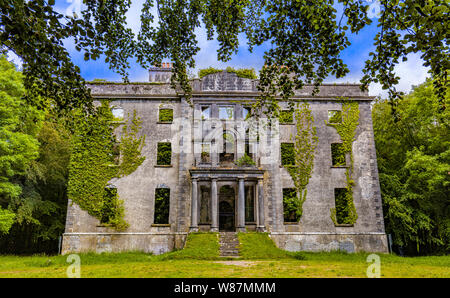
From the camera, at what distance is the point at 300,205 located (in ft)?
67.2

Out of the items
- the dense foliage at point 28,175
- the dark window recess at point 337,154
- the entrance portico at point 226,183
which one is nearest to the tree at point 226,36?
the dense foliage at point 28,175

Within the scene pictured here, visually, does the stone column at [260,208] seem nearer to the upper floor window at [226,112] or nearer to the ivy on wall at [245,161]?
the ivy on wall at [245,161]

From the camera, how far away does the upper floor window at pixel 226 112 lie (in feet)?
72.4

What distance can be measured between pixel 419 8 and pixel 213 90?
1858 centimetres

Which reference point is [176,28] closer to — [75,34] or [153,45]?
[153,45]

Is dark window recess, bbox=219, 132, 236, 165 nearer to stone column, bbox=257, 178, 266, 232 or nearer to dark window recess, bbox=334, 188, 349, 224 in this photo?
stone column, bbox=257, 178, 266, 232

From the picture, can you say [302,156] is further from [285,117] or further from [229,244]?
[229,244]

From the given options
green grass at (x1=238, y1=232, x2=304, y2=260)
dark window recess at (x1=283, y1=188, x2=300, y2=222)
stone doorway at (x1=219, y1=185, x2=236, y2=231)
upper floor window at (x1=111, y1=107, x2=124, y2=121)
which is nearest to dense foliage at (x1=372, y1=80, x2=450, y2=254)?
dark window recess at (x1=283, y1=188, x2=300, y2=222)

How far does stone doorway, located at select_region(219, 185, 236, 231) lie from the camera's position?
77.1 feet

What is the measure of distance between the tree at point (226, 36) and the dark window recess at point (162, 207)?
14339mm

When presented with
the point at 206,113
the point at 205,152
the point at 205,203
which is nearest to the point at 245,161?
the point at 205,152

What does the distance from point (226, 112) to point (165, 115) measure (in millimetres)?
4301

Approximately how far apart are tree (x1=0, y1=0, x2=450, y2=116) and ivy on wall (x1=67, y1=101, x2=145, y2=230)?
14.8m

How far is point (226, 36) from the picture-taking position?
6.38 metres
